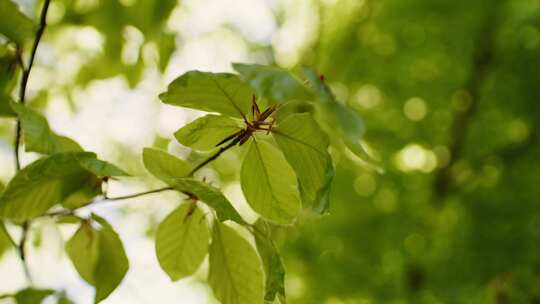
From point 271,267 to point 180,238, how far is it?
0.17 m

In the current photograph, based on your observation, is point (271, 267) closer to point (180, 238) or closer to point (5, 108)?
point (180, 238)

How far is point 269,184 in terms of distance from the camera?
1.64ft

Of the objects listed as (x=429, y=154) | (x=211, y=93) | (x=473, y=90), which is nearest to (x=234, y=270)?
(x=211, y=93)

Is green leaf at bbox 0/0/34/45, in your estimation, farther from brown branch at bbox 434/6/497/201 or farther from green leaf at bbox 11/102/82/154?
brown branch at bbox 434/6/497/201

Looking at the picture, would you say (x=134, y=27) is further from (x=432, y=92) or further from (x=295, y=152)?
(x=432, y=92)

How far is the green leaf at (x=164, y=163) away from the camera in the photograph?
0.50 m

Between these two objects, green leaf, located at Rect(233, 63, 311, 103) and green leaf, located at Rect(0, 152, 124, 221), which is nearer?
green leaf, located at Rect(233, 63, 311, 103)

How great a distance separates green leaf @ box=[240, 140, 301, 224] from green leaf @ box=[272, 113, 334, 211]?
0.03 m

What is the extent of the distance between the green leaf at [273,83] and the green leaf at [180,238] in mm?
265

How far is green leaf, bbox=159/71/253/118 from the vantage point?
1.38 feet

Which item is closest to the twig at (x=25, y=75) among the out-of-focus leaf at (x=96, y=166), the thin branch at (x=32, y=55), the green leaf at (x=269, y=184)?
the thin branch at (x=32, y=55)

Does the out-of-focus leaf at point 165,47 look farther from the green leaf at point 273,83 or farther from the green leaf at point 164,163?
the green leaf at point 273,83

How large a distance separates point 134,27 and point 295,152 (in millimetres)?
638

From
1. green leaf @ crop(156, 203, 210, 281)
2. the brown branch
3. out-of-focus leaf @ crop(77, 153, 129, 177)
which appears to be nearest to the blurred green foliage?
the brown branch
